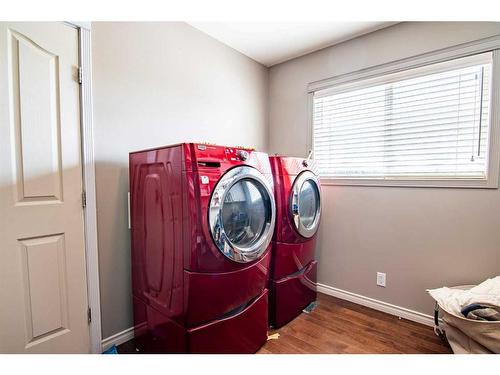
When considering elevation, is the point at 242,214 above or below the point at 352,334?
above

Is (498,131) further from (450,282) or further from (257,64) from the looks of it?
(257,64)

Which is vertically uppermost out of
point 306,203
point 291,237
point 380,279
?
point 306,203

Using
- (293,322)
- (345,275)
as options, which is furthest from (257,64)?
(293,322)

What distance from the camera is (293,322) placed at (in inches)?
77.7

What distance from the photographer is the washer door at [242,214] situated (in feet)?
4.24

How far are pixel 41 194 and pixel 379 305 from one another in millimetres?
2519

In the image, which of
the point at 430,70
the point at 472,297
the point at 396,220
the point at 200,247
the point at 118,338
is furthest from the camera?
the point at 396,220

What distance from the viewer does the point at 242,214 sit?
1.48m

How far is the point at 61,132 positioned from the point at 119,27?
795mm

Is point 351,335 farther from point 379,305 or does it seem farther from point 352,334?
point 379,305

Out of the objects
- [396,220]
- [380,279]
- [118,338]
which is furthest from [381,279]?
[118,338]

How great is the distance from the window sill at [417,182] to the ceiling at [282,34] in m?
1.24

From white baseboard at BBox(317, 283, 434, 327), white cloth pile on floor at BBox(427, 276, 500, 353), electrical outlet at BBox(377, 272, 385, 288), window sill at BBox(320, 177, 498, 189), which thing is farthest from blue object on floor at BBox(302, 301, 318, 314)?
window sill at BBox(320, 177, 498, 189)

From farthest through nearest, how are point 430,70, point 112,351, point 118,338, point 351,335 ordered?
point 430,70, point 351,335, point 118,338, point 112,351
